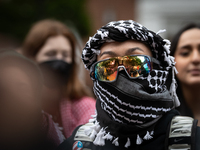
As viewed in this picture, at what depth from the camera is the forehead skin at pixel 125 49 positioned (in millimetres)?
2102

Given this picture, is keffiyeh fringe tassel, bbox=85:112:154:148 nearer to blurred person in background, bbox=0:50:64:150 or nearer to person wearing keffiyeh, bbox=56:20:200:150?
person wearing keffiyeh, bbox=56:20:200:150

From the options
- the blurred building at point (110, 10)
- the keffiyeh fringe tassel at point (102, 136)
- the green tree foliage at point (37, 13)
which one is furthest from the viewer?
the blurred building at point (110, 10)

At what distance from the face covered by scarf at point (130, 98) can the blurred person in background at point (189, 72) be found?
0.97 meters

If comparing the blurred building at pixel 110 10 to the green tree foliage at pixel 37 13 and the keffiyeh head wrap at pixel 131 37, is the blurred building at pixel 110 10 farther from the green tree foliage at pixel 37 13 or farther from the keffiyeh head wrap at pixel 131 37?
the keffiyeh head wrap at pixel 131 37

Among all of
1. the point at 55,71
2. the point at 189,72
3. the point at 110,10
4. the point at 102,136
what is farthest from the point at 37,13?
the point at 110,10

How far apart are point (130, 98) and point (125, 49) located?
15.5 inches

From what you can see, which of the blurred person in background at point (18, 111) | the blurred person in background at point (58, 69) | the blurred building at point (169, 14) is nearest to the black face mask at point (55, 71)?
the blurred person in background at point (58, 69)

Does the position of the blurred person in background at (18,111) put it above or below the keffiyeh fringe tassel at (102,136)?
above

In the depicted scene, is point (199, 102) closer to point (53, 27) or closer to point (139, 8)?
point (53, 27)

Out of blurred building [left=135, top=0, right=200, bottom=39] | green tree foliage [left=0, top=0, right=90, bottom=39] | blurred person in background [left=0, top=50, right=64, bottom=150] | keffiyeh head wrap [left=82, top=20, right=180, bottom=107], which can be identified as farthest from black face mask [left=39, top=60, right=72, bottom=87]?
blurred building [left=135, top=0, right=200, bottom=39]

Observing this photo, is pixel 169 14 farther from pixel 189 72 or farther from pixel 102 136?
pixel 102 136

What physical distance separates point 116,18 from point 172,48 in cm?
1872

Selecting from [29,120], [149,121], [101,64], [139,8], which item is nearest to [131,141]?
[149,121]

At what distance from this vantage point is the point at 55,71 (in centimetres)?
336
